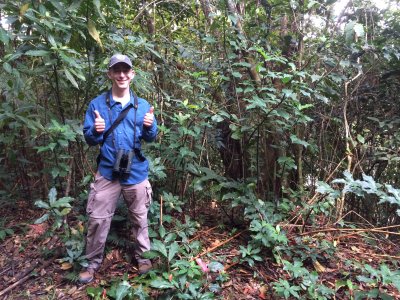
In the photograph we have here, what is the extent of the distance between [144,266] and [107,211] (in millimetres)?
633

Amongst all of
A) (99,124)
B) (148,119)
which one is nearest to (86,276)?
(99,124)

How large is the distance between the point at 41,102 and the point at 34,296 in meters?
2.15

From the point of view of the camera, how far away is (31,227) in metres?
3.97

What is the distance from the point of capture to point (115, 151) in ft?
9.71

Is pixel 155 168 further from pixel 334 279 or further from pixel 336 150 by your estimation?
pixel 336 150

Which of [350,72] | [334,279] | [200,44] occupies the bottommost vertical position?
[334,279]

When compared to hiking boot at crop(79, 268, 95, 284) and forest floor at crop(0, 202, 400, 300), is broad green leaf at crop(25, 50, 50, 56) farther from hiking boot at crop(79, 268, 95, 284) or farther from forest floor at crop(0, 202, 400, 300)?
hiking boot at crop(79, 268, 95, 284)

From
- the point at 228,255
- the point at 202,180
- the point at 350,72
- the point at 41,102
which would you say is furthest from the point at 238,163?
the point at 41,102

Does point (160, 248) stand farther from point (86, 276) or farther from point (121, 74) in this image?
point (121, 74)

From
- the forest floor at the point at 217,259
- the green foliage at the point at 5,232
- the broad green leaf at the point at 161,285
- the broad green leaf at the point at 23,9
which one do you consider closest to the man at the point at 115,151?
the forest floor at the point at 217,259

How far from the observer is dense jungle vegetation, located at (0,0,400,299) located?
301 centimetres

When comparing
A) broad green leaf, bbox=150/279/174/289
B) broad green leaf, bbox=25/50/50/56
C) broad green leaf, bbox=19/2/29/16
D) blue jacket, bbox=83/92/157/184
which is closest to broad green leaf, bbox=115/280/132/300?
broad green leaf, bbox=150/279/174/289

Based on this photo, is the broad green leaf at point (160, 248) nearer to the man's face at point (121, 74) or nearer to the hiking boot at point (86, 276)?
the hiking boot at point (86, 276)

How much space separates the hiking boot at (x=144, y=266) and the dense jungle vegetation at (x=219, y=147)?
9 centimetres
